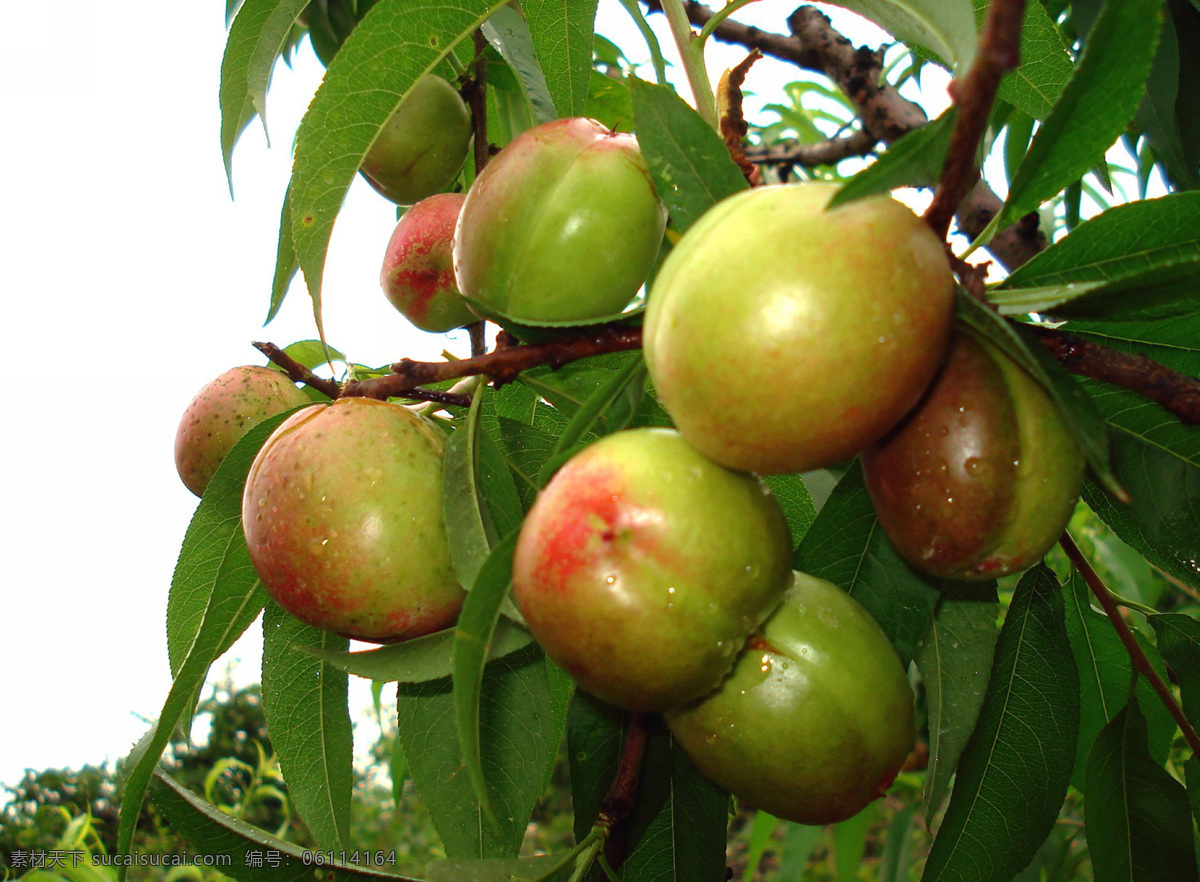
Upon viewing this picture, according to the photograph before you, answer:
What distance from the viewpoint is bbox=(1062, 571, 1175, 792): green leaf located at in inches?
45.8

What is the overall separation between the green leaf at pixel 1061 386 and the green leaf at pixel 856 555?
299mm

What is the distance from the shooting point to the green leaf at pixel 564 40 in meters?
1.11

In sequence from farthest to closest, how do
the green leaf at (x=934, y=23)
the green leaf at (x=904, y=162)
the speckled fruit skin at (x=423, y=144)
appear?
the speckled fruit skin at (x=423, y=144), the green leaf at (x=934, y=23), the green leaf at (x=904, y=162)

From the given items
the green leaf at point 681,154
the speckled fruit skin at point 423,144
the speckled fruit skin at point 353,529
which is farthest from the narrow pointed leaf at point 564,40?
the speckled fruit skin at point 353,529

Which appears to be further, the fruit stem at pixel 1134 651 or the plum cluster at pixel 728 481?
the fruit stem at pixel 1134 651

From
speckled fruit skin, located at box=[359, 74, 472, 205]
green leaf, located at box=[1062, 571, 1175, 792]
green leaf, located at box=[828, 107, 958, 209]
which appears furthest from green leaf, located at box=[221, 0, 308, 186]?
green leaf, located at box=[1062, 571, 1175, 792]

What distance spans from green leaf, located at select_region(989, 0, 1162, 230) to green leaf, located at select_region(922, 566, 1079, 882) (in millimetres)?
530

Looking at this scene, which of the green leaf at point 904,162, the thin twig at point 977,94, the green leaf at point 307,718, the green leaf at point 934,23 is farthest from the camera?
the green leaf at point 307,718

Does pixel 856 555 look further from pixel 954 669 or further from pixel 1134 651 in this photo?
pixel 1134 651

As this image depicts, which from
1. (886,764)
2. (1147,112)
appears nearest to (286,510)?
(886,764)

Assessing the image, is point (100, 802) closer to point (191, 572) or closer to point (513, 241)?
point (191, 572)

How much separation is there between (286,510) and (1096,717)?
1053 millimetres

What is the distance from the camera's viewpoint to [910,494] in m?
0.62

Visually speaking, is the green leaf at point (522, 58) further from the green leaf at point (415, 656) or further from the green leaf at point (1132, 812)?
the green leaf at point (1132, 812)
